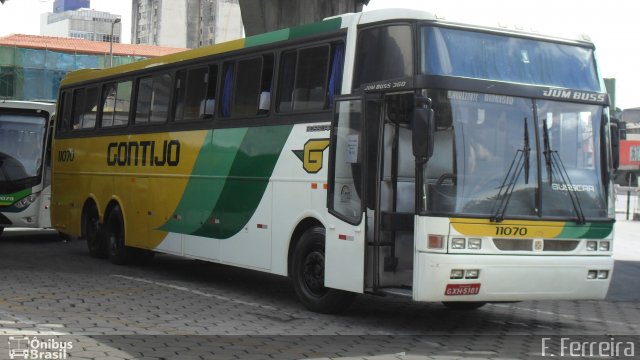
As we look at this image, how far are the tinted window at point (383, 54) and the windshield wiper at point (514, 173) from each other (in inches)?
53.3

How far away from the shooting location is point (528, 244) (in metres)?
9.91

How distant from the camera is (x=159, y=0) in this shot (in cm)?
14512

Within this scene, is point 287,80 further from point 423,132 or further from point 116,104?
point 116,104

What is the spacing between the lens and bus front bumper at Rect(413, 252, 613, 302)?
950 cm

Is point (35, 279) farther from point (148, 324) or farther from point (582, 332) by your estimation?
point (582, 332)

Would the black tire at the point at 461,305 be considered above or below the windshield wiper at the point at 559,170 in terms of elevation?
below

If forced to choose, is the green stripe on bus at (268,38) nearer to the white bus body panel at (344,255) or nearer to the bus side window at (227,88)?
the bus side window at (227,88)

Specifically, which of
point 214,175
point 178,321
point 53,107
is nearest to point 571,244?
point 178,321

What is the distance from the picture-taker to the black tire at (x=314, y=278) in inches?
435

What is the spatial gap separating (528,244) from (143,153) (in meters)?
7.76

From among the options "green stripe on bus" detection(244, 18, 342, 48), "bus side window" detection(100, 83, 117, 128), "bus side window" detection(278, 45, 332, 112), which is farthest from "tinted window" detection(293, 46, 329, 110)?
"bus side window" detection(100, 83, 117, 128)

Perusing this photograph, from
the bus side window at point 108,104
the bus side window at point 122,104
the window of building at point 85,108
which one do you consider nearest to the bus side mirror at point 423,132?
the bus side window at point 122,104

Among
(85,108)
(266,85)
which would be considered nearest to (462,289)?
(266,85)

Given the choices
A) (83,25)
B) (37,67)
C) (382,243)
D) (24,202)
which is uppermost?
(83,25)
